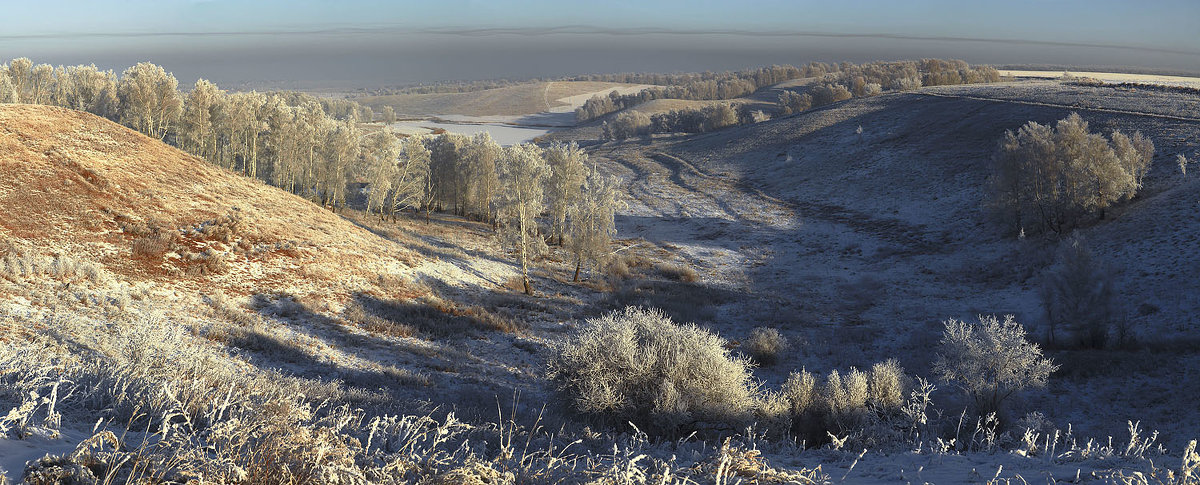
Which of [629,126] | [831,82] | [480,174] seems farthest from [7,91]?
[831,82]

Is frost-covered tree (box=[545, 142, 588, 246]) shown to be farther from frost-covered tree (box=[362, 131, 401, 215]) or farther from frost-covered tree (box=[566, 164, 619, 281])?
frost-covered tree (box=[362, 131, 401, 215])

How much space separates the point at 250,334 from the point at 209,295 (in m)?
3.50

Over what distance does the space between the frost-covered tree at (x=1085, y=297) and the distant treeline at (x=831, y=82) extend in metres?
86.1

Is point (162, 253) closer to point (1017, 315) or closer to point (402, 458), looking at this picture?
point (402, 458)

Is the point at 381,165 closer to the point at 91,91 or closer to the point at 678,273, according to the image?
the point at 678,273

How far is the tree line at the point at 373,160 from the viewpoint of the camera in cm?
3108

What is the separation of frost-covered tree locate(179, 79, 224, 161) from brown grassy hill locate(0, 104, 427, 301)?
16080mm

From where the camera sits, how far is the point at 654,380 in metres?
10.0

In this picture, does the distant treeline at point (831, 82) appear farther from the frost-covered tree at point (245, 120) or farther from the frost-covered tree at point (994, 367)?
the frost-covered tree at point (994, 367)

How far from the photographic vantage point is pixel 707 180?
65.6 metres

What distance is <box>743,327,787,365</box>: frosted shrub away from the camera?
19.2 meters

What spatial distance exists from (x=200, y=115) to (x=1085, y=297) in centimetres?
5124

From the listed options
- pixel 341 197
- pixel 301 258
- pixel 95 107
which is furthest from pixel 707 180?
pixel 95 107

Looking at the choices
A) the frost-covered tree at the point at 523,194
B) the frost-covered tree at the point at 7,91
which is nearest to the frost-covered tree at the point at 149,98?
the frost-covered tree at the point at 7,91
